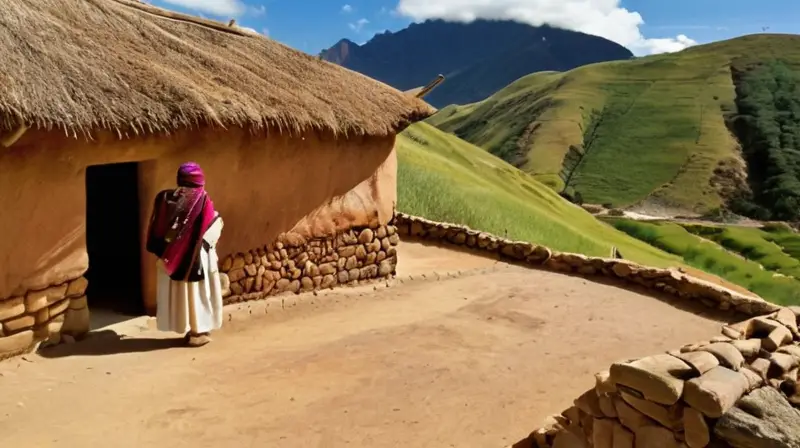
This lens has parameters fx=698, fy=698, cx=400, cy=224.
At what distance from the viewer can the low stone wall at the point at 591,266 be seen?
30.2ft

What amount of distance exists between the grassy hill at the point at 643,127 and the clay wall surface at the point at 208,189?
53.2 metres

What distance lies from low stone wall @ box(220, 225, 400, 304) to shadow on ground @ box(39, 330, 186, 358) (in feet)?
4.68

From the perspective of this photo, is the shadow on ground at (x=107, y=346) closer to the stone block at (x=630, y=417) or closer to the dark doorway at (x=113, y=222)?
the dark doorway at (x=113, y=222)

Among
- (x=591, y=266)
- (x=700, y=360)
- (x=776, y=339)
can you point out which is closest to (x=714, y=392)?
(x=700, y=360)

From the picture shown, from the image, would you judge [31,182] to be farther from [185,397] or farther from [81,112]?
[185,397]

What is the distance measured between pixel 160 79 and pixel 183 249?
1.85 metres

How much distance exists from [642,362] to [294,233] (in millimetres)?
5493

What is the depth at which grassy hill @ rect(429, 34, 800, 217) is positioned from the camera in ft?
201

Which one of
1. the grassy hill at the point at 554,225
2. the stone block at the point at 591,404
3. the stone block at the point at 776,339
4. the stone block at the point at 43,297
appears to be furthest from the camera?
the grassy hill at the point at 554,225

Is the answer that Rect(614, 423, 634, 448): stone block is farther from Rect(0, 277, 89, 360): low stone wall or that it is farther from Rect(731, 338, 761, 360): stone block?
Rect(0, 277, 89, 360): low stone wall

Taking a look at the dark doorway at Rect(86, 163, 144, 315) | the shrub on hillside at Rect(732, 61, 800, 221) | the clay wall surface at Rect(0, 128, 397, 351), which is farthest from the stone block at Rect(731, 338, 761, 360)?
the shrub on hillside at Rect(732, 61, 800, 221)

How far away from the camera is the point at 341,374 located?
6031 millimetres

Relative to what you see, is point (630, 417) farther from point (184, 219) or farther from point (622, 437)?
point (184, 219)

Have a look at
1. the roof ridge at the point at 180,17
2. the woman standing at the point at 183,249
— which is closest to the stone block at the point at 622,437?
the woman standing at the point at 183,249
